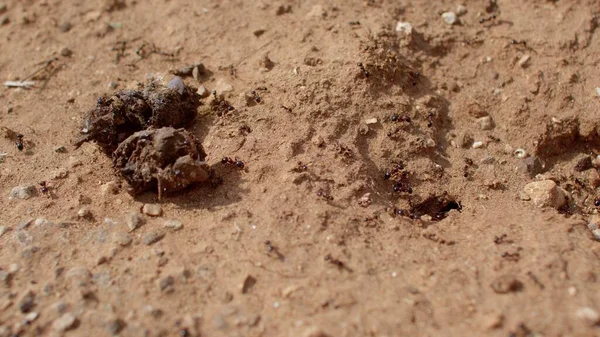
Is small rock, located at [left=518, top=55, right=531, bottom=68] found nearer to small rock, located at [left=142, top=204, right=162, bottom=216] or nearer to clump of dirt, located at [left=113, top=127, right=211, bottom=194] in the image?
clump of dirt, located at [left=113, top=127, right=211, bottom=194]

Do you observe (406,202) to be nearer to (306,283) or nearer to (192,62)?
(306,283)

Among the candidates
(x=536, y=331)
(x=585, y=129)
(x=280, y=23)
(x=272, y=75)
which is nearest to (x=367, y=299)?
(x=536, y=331)

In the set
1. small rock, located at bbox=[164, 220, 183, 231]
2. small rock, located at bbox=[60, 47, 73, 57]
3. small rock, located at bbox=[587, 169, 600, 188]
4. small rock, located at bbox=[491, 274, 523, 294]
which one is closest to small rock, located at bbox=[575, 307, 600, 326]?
small rock, located at bbox=[491, 274, 523, 294]

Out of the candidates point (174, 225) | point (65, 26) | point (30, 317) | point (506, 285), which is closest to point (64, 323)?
point (30, 317)

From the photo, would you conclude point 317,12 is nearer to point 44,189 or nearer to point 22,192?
point 44,189

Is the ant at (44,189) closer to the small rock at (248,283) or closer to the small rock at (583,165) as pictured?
the small rock at (248,283)

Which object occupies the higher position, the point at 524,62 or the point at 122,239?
the point at 524,62

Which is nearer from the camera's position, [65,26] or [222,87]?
[222,87]
